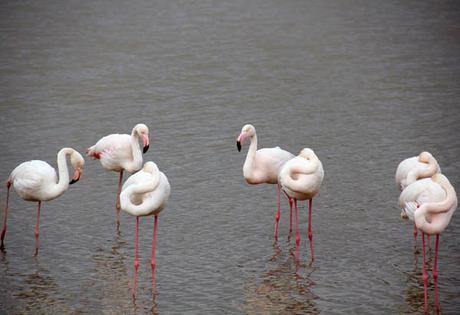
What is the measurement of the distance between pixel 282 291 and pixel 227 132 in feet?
18.3

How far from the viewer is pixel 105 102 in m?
16.0

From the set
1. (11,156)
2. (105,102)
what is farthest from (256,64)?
(11,156)

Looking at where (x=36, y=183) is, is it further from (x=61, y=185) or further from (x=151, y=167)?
(x=151, y=167)

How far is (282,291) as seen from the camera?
348 inches

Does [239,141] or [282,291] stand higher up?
[239,141]

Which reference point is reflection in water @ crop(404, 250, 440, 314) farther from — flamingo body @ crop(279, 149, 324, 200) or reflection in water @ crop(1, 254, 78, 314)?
reflection in water @ crop(1, 254, 78, 314)

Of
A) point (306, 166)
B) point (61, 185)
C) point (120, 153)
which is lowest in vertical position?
point (61, 185)

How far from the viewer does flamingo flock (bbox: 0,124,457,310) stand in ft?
27.8

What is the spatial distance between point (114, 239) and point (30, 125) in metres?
4.94

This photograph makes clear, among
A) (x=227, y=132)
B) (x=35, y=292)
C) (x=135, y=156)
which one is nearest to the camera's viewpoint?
(x=35, y=292)

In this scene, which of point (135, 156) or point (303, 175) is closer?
point (303, 175)

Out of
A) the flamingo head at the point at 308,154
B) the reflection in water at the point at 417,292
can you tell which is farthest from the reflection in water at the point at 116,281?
the reflection in water at the point at 417,292

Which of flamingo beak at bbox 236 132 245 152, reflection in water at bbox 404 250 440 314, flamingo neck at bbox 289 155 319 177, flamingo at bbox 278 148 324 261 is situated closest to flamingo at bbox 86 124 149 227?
flamingo beak at bbox 236 132 245 152

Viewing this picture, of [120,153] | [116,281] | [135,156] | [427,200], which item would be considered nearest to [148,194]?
[116,281]
